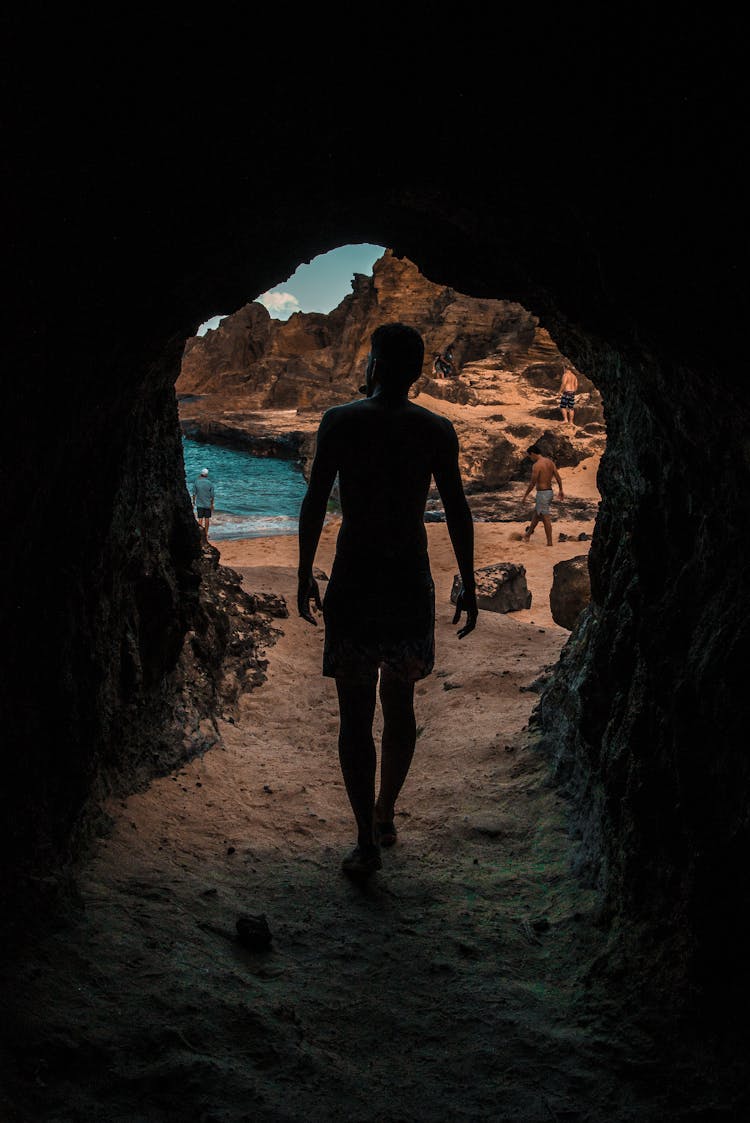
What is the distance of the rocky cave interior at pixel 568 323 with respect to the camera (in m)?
1.50

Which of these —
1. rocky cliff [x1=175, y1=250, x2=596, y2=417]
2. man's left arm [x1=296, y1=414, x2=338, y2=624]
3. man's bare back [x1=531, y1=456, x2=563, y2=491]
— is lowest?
man's left arm [x1=296, y1=414, x2=338, y2=624]

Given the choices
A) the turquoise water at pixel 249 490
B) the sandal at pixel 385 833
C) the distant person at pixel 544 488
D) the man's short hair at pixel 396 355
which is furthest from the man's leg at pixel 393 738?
the turquoise water at pixel 249 490

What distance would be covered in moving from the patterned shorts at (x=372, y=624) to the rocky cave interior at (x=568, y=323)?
0.85m

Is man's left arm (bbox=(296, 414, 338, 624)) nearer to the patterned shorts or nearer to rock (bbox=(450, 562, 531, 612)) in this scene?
the patterned shorts

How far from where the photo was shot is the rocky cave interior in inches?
59.0

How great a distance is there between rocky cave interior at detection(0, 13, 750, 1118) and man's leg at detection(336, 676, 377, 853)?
91 centimetres

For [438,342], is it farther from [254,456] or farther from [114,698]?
[114,698]

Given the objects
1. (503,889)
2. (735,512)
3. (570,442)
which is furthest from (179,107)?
(570,442)

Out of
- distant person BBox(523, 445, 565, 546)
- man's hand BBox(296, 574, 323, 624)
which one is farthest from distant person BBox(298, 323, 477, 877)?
distant person BBox(523, 445, 565, 546)

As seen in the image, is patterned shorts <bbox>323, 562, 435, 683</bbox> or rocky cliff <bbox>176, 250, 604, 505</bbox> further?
rocky cliff <bbox>176, 250, 604, 505</bbox>

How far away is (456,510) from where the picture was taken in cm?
276

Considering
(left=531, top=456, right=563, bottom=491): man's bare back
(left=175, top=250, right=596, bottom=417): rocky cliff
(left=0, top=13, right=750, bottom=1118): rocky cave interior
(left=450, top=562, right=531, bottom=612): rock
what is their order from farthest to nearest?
1. (left=175, top=250, right=596, bottom=417): rocky cliff
2. (left=531, top=456, right=563, bottom=491): man's bare back
3. (left=450, top=562, right=531, bottom=612): rock
4. (left=0, top=13, right=750, bottom=1118): rocky cave interior

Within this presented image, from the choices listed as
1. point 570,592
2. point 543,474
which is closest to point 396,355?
point 570,592

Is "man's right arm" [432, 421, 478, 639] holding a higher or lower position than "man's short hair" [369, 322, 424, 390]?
lower
